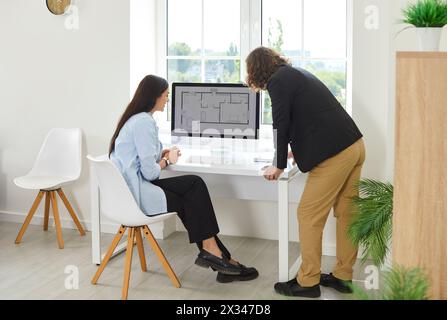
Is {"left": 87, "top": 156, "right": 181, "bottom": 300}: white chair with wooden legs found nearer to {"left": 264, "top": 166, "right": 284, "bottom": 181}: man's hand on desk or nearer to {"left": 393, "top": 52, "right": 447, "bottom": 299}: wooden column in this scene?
{"left": 264, "top": 166, "right": 284, "bottom": 181}: man's hand on desk

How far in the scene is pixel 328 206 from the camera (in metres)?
3.32

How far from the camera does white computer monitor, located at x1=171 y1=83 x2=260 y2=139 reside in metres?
4.12

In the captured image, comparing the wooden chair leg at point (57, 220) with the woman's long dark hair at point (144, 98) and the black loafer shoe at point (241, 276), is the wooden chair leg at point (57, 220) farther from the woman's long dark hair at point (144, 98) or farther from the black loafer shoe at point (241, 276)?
the black loafer shoe at point (241, 276)

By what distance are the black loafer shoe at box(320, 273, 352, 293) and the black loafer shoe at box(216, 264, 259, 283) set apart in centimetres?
37

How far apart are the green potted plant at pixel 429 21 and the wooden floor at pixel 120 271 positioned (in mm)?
1549

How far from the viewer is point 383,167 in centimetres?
393

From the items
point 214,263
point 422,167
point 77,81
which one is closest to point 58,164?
point 77,81

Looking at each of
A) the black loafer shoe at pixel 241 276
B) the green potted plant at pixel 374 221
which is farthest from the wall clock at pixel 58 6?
the green potted plant at pixel 374 221

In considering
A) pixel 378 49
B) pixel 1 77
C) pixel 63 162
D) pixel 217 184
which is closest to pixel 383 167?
pixel 378 49

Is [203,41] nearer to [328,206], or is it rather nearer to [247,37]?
[247,37]

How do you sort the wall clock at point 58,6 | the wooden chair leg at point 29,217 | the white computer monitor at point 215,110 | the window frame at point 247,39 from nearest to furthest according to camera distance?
the white computer monitor at point 215,110 → the window frame at point 247,39 → the wooden chair leg at point 29,217 → the wall clock at point 58,6

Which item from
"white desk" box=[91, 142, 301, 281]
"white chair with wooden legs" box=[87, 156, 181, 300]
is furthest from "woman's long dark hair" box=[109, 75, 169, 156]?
"white desk" box=[91, 142, 301, 281]

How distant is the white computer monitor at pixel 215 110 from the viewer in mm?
4117

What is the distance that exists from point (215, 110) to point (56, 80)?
1232mm
